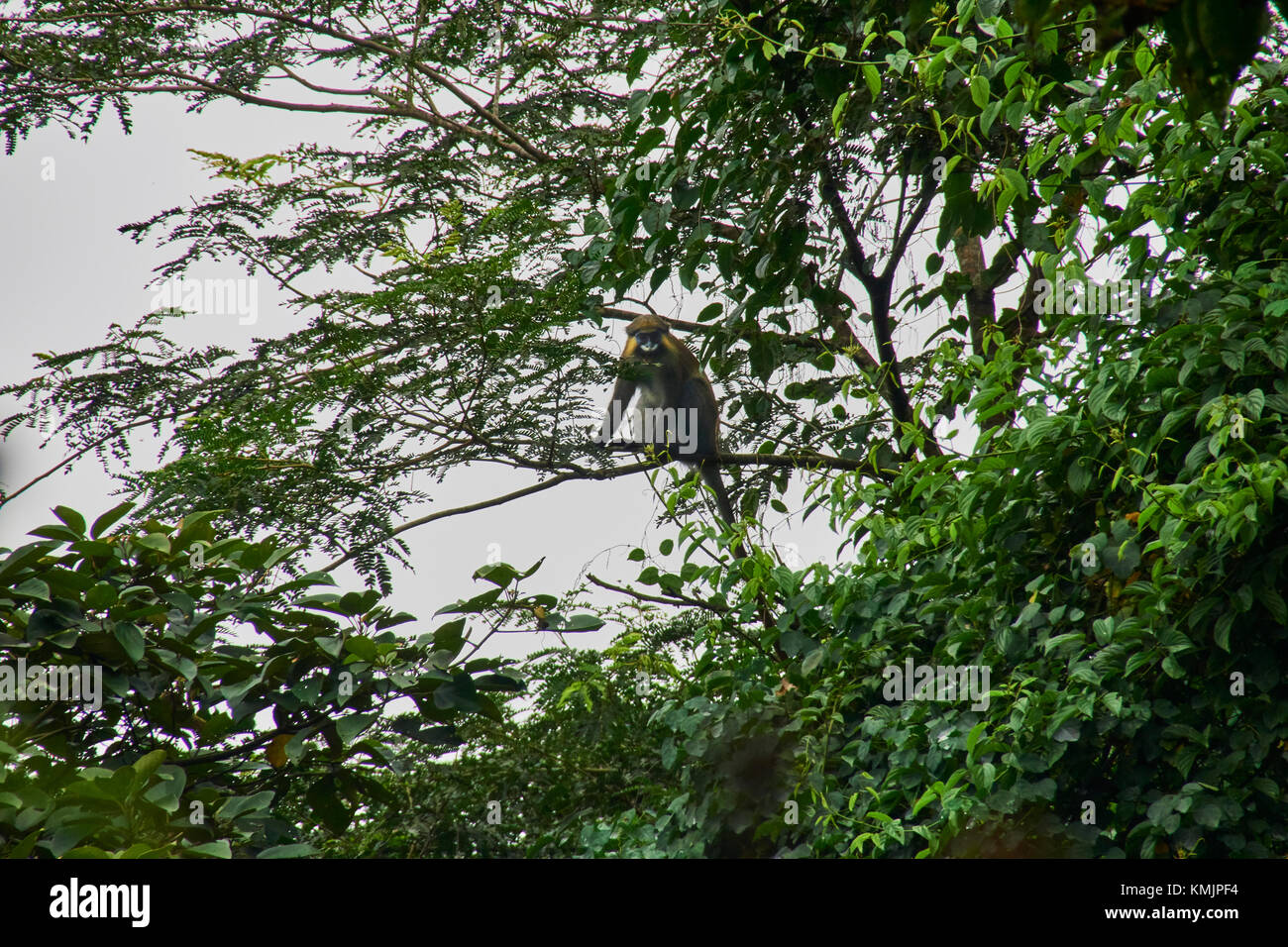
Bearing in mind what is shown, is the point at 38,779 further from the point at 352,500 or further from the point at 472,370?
the point at 472,370

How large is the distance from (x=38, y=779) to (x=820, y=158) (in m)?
3.16

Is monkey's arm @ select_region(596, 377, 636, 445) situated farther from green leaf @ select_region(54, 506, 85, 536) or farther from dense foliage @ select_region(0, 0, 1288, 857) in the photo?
green leaf @ select_region(54, 506, 85, 536)

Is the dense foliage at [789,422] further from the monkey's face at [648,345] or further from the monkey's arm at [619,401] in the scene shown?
→ the monkey's face at [648,345]
